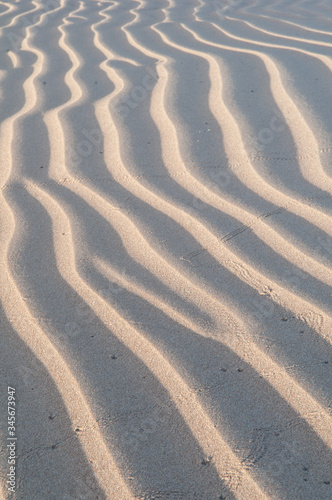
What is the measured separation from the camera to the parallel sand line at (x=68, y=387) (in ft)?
3.59

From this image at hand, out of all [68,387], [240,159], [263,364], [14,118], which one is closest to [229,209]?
[240,159]

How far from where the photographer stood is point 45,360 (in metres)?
1.36

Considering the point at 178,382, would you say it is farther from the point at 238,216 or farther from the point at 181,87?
the point at 181,87

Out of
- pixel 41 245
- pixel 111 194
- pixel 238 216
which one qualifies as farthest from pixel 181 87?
pixel 41 245

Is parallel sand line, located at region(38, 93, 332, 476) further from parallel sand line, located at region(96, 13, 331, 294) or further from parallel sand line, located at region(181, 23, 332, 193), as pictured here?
parallel sand line, located at region(181, 23, 332, 193)

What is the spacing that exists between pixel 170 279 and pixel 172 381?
0.43 metres

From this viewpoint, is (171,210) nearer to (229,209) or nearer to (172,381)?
(229,209)

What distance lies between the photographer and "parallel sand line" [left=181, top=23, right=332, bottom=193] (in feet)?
6.72

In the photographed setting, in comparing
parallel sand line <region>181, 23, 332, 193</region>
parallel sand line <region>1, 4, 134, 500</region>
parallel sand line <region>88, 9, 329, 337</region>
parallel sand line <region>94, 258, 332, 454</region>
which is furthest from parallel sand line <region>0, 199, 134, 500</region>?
parallel sand line <region>181, 23, 332, 193</region>

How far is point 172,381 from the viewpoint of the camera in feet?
4.20
